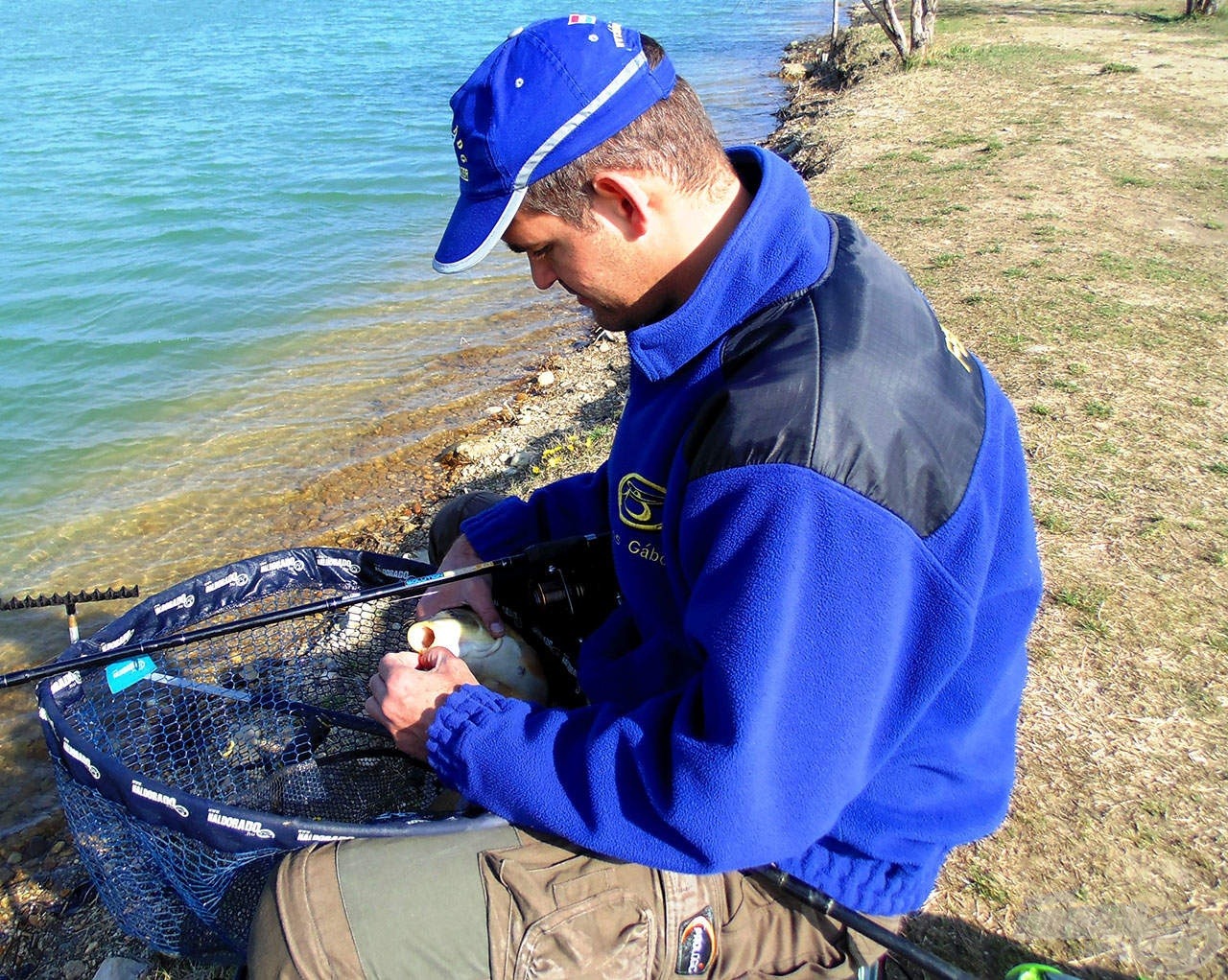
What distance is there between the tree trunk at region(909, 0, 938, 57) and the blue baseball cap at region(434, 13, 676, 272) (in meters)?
16.8

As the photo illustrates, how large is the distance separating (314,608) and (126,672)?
1.62ft

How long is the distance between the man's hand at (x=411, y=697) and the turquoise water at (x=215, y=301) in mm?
3556

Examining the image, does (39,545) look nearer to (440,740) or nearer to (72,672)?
(72,672)

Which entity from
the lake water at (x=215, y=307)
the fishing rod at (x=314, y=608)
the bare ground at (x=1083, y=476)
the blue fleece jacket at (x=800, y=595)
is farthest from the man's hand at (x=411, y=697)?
the lake water at (x=215, y=307)

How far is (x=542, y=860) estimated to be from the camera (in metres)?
1.93

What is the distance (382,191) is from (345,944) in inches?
521

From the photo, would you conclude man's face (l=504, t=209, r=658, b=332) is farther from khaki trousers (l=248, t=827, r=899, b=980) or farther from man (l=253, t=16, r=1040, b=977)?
khaki trousers (l=248, t=827, r=899, b=980)

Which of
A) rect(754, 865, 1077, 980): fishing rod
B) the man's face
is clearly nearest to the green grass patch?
the man's face

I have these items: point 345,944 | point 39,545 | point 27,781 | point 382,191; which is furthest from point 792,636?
point 382,191

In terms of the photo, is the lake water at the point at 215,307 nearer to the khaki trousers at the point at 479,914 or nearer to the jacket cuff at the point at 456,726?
the khaki trousers at the point at 479,914

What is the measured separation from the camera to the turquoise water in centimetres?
620

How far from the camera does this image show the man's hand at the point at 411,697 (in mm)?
2008

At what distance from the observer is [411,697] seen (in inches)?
79.1

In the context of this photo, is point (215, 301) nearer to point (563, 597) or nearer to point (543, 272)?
point (563, 597)
